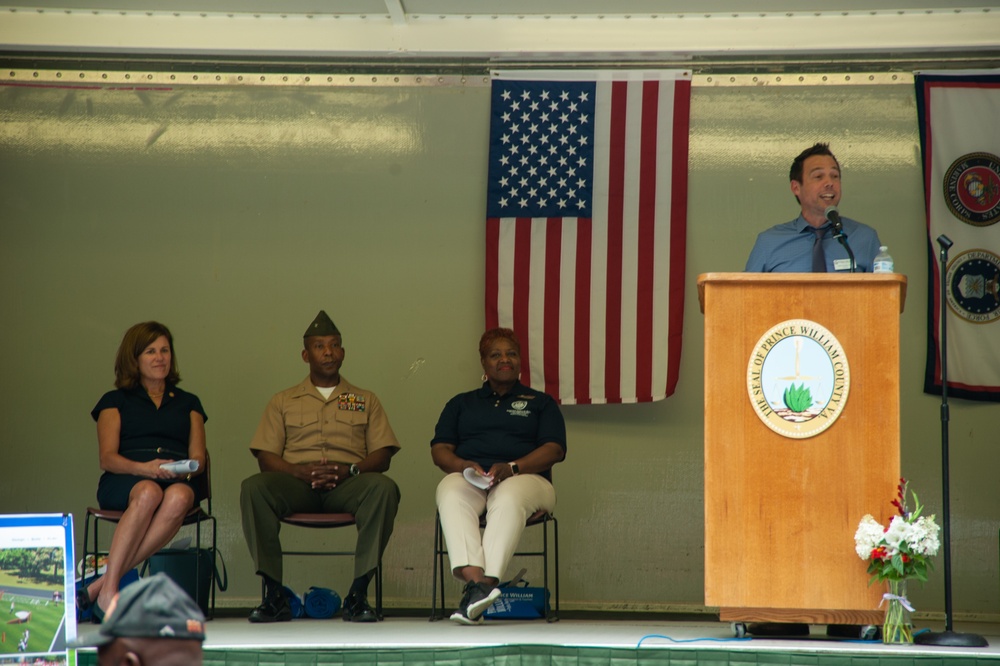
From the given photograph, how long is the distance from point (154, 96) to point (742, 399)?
4.02m

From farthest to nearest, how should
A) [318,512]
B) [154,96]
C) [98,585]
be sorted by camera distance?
[154,96], [318,512], [98,585]

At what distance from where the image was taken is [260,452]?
531 cm

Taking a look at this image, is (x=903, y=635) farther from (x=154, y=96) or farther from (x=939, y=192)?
(x=154, y=96)

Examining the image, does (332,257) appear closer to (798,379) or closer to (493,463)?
(493,463)

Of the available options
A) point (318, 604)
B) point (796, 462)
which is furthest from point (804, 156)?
point (318, 604)

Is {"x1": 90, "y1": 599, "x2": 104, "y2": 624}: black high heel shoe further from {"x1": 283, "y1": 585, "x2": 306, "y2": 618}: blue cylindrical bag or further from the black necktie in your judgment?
the black necktie

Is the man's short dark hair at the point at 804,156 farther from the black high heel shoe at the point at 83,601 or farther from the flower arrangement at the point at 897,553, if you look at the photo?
the black high heel shoe at the point at 83,601

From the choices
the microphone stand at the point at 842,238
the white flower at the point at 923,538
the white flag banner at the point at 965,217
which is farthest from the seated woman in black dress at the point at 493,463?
the white flag banner at the point at 965,217

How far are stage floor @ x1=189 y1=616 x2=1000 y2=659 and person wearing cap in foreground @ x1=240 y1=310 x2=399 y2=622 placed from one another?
0.72ft

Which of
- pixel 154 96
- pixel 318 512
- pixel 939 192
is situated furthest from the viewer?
pixel 154 96

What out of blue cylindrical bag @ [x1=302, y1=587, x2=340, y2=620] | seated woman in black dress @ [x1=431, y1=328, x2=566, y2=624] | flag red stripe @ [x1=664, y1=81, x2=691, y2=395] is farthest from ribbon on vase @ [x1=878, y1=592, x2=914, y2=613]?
flag red stripe @ [x1=664, y1=81, x2=691, y2=395]

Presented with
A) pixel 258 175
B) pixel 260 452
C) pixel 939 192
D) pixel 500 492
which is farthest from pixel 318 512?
pixel 939 192

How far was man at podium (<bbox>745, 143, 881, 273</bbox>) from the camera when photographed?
4121mm

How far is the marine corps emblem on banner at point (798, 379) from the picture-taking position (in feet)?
11.6
